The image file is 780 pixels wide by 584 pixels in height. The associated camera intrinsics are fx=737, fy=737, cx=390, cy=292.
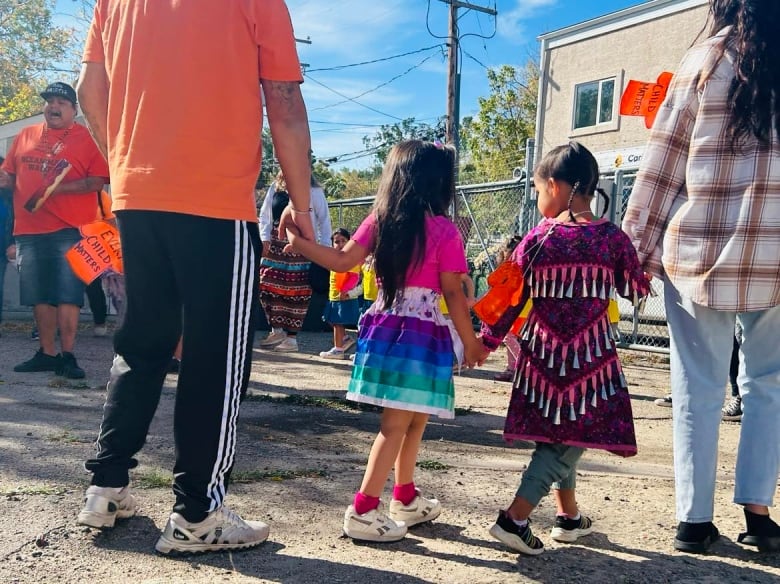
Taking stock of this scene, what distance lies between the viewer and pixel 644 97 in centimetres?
778

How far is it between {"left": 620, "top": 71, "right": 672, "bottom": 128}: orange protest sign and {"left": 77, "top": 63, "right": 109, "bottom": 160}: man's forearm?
20.1ft

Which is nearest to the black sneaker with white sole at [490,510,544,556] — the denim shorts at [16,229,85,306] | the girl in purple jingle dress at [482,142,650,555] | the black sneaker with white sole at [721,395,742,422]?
the girl in purple jingle dress at [482,142,650,555]

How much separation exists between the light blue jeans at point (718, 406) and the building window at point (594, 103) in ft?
64.7

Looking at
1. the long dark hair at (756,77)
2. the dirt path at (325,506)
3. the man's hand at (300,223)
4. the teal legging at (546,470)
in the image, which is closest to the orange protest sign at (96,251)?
the dirt path at (325,506)

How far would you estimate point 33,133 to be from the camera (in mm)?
5672

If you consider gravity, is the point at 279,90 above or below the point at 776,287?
above

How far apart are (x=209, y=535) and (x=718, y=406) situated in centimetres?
186

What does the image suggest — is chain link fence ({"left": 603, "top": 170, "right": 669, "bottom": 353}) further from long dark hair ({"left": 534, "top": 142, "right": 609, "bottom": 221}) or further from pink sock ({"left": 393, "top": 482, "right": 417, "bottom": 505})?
pink sock ({"left": 393, "top": 482, "right": 417, "bottom": 505})

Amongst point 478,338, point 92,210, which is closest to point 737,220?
point 478,338

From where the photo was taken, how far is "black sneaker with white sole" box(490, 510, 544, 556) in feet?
8.35

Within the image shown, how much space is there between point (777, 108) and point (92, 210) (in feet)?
15.3

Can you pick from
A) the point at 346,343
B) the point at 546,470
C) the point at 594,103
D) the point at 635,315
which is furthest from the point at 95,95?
the point at 594,103

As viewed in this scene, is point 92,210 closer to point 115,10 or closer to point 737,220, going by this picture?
point 115,10

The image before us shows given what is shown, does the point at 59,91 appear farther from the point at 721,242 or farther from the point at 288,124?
the point at 721,242
